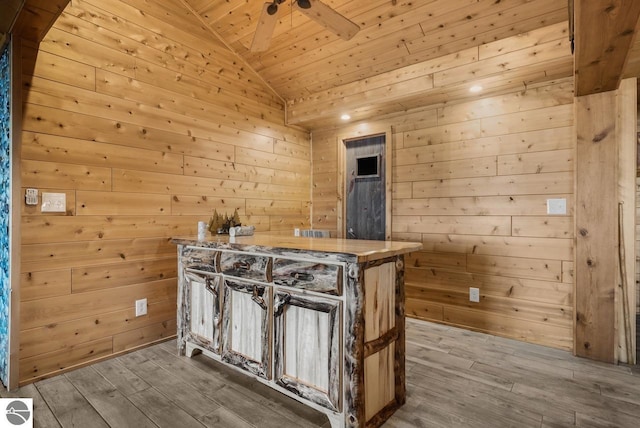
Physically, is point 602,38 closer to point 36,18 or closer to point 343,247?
point 343,247

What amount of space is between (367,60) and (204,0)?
1.67 metres

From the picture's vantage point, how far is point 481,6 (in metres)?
2.54

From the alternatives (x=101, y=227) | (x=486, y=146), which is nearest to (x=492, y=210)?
(x=486, y=146)

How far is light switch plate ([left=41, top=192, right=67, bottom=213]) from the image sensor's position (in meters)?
2.31

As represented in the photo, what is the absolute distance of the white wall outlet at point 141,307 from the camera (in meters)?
2.82

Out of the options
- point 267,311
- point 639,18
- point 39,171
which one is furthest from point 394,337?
point 39,171

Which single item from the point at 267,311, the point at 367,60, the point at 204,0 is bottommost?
the point at 267,311

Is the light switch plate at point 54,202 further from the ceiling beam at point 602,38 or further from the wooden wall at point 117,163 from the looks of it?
the ceiling beam at point 602,38

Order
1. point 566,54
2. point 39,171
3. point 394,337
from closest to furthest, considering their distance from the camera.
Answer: point 394,337 → point 39,171 → point 566,54

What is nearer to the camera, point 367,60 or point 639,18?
point 639,18

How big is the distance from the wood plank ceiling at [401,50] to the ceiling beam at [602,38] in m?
0.37

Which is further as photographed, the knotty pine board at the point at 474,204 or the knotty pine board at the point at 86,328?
the knotty pine board at the point at 474,204

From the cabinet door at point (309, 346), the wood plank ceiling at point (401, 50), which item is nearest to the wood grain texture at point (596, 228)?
the wood plank ceiling at point (401, 50)

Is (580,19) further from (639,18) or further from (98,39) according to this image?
(98,39)
